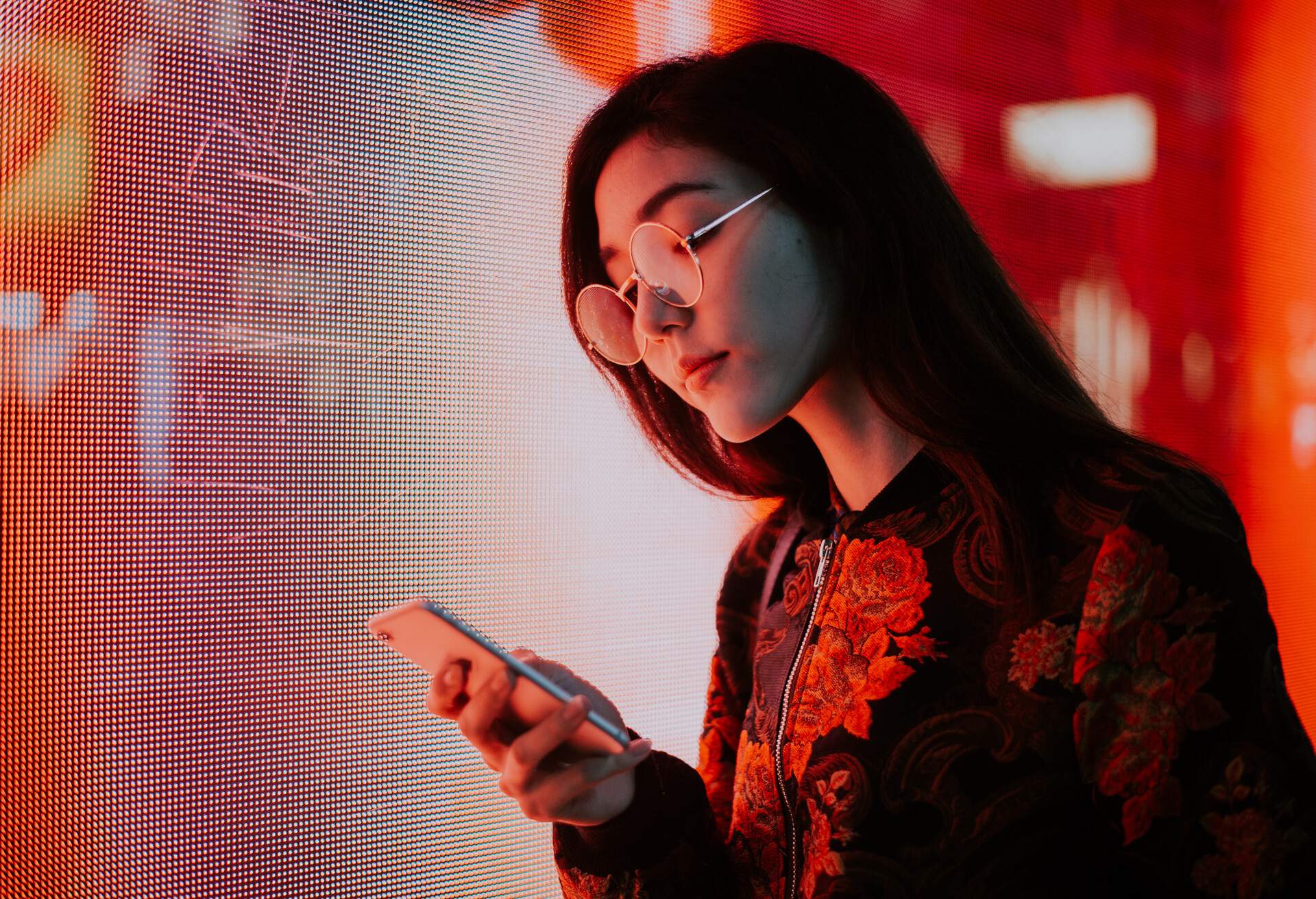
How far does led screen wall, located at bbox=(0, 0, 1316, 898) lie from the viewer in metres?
0.89

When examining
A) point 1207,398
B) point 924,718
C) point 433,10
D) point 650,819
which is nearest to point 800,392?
point 924,718

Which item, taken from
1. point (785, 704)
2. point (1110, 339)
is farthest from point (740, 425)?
point (1110, 339)

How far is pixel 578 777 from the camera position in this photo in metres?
0.79

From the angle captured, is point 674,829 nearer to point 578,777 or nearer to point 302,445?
point 578,777

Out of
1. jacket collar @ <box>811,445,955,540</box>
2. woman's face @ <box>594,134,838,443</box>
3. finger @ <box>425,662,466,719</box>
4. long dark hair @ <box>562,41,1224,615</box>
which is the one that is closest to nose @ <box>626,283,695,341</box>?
woman's face @ <box>594,134,838,443</box>

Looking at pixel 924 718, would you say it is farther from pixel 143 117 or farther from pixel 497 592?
pixel 143 117

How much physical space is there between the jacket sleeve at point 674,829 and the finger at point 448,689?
9.0 inches

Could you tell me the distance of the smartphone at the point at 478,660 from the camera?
73 cm

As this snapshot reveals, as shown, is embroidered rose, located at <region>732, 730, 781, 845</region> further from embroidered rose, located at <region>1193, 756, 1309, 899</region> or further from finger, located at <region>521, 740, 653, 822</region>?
embroidered rose, located at <region>1193, 756, 1309, 899</region>

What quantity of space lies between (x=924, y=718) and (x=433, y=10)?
0.89m

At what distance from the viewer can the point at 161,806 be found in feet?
3.02

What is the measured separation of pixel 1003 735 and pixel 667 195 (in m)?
0.59

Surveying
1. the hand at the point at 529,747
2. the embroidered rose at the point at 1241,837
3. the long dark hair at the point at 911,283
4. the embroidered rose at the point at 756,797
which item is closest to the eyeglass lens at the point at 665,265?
the long dark hair at the point at 911,283

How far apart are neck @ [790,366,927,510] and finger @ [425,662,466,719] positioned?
0.44 metres
